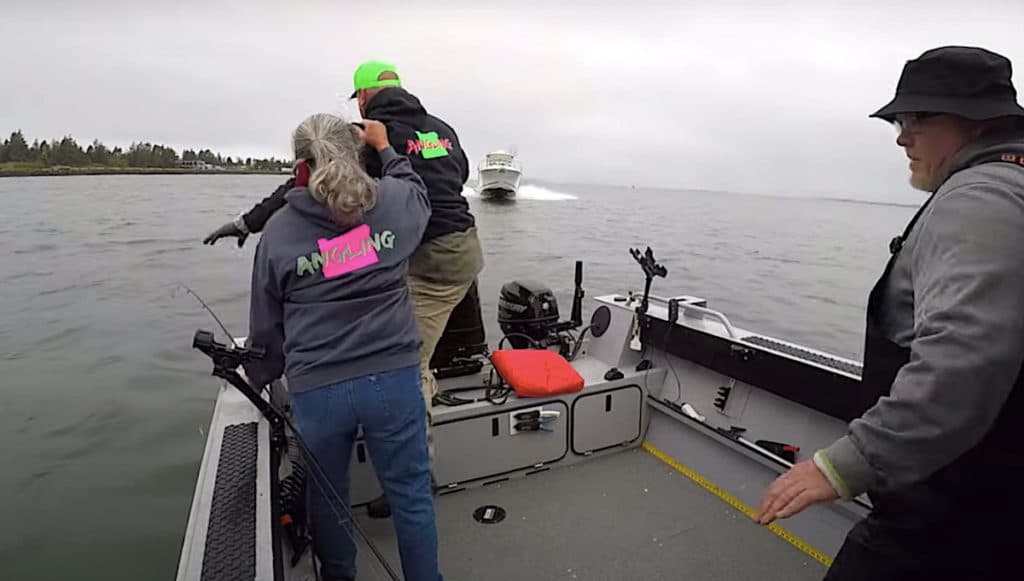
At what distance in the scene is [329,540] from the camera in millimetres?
1899

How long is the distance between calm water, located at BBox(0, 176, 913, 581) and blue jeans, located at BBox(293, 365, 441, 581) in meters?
1.26

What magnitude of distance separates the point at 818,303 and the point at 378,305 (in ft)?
45.5

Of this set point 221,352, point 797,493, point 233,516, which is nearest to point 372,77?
point 221,352

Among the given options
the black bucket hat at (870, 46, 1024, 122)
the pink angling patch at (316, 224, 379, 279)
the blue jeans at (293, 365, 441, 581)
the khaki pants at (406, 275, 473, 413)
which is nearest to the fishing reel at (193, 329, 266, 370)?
the blue jeans at (293, 365, 441, 581)

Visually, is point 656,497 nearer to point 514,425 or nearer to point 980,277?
point 514,425

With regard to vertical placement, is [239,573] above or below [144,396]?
above

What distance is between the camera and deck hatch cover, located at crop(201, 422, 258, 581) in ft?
3.99

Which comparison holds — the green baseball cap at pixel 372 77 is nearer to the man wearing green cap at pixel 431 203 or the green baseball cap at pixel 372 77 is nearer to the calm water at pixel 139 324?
the man wearing green cap at pixel 431 203

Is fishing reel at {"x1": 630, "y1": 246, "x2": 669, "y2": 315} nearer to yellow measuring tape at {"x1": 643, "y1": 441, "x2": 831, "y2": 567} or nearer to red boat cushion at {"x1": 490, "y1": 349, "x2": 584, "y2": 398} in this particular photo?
red boat cushion at {"x1": 490, "y1": 349, "x2": 584, "y2": 398}

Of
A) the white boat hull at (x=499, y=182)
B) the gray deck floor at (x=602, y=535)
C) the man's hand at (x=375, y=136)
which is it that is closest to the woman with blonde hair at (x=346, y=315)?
the man's hand at (x=375, y=136)

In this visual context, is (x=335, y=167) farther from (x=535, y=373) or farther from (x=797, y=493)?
(x=535, y=373)

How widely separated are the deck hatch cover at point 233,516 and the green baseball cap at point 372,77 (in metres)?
1.28

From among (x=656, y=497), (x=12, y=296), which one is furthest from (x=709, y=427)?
(x=12, y=296)

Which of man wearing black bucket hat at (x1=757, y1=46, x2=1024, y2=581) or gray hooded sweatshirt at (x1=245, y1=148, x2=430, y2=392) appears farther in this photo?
gray hooded sweatshirt at (x1=245, y1=148, x2=430, y2=392)
